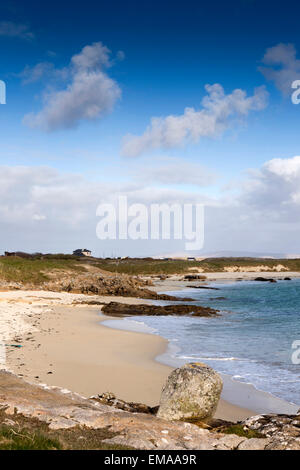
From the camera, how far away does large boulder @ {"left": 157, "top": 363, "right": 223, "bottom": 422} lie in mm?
8586

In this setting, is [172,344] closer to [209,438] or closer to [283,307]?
[209,438]

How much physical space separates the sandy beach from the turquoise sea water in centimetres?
182

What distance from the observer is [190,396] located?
8.64 m

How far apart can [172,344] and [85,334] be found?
490 centimetres

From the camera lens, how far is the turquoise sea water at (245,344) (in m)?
13.5

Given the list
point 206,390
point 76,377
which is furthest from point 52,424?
point 76,377

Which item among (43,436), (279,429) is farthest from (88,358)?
(43,436)

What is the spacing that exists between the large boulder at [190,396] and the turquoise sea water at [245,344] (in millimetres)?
3699

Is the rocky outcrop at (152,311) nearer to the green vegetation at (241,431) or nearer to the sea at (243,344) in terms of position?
the sea at (243,344)

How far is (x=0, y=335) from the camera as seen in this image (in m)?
18.2

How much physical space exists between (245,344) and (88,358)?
830 cm

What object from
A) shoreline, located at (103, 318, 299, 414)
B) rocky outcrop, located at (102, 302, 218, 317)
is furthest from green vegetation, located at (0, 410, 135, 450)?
rocky outcrop, located at (102, 302, 218, 317)

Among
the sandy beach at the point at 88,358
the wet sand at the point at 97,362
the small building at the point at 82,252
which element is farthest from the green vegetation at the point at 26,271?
the small building at the point at 82,252

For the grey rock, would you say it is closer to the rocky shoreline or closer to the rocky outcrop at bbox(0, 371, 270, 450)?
the rocky outcrop at bbox(0, 371, 270, 450)
